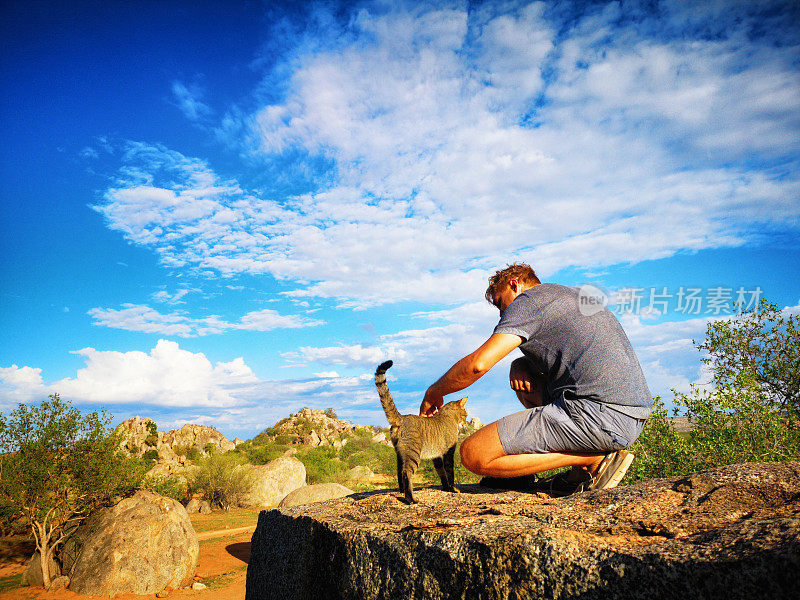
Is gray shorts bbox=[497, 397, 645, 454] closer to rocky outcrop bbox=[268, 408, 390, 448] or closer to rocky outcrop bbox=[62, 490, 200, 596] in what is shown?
rocky outcrop bbox=[62, 490, 200, 596]

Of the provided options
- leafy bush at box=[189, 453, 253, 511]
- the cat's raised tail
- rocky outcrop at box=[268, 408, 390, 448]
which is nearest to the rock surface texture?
the cat's raised tail

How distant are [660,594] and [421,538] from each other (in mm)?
Result: 1339

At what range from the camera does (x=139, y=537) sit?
11797 millimetres

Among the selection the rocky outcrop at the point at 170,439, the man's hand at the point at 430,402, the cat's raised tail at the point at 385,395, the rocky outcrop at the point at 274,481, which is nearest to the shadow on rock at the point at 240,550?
the rocky outcrop at the point at 274,481

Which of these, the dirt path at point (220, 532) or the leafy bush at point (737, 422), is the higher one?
the leafy bush at point (737, 422)

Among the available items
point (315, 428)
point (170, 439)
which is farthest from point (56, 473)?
point (315, 428)

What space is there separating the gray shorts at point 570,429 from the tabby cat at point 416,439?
117 cm

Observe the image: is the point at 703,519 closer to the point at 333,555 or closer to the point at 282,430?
the point at 333,555

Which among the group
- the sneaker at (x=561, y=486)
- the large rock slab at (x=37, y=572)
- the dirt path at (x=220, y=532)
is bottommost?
the dirt path at (x=220, y=532)

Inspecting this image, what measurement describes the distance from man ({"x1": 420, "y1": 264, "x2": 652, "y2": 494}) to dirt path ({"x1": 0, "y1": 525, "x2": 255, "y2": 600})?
10.6 m

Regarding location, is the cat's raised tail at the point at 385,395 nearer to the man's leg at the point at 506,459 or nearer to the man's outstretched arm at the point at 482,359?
the man's leg at the point at 506,459

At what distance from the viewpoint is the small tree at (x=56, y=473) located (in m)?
12.1

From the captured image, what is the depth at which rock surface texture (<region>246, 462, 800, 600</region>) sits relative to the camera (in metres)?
1.73

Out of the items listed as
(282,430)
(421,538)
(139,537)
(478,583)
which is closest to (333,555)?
(421,538)
